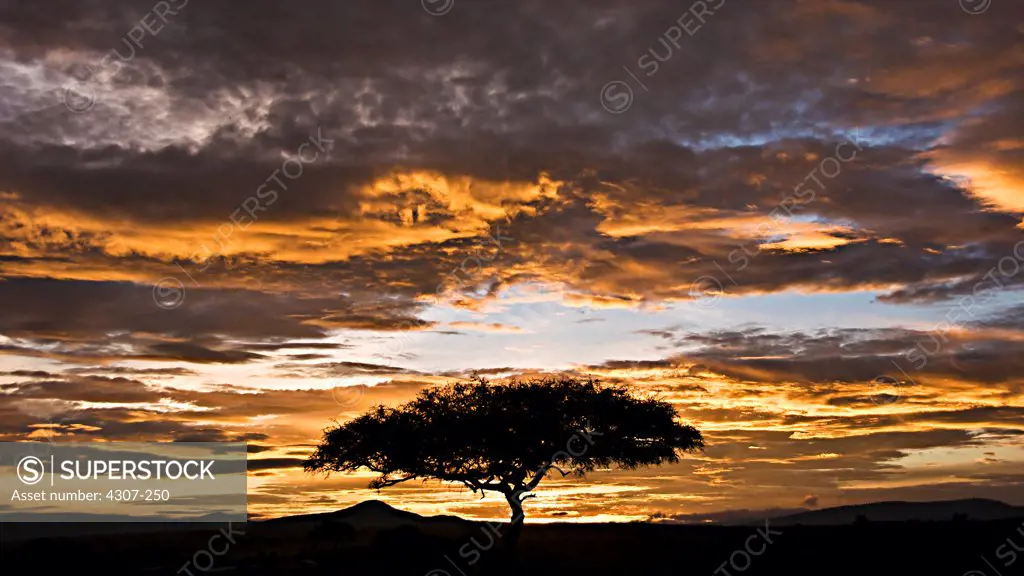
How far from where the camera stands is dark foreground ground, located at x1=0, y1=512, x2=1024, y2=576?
51.4m

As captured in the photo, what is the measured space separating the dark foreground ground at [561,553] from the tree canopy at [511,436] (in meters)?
4.30

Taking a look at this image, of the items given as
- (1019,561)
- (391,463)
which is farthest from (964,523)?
(391,463)

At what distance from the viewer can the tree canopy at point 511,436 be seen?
56.5 m

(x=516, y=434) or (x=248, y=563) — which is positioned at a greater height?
(x=516, y=434)

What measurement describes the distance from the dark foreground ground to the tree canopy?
4.30 metres

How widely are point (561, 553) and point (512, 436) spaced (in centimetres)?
887

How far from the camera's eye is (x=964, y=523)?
229 feet

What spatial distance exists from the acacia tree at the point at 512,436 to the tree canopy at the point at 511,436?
0.19ft

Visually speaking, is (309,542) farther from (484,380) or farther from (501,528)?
(484,380)

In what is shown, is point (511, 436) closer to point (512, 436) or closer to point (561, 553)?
point (512, 436)

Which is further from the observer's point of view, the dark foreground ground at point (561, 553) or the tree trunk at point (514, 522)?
the tree trunk at point (514, 522)

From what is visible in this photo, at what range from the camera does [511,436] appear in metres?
56.2

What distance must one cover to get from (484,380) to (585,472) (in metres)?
8.10

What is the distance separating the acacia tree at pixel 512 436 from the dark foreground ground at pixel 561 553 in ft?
13.9
